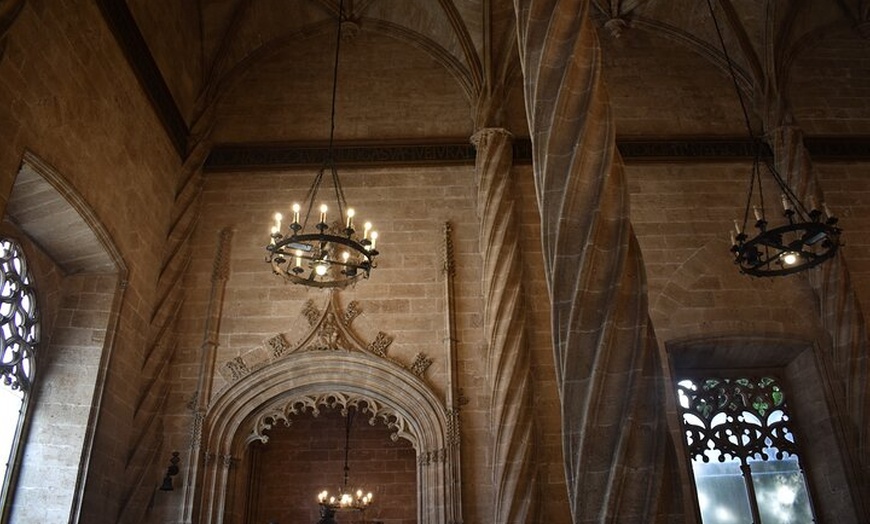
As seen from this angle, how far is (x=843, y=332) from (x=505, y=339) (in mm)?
4692

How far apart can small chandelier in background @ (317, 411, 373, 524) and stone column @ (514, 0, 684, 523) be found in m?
7.25

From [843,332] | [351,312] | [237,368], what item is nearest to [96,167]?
[237,368]

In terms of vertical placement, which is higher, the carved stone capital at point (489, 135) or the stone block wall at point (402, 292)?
the carved stone capital at point (489, 135)

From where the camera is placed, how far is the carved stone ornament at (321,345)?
1015 centimetres

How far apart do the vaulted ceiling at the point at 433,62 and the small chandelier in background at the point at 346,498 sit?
18.5 ft

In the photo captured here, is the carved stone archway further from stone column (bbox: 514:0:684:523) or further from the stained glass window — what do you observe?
stone column (bbox: 514:0:684:523)

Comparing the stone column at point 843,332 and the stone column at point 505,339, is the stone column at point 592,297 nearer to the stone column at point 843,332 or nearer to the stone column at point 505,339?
the stone column at point 505,339

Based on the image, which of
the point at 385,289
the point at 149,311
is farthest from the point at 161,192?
the point at 385,289

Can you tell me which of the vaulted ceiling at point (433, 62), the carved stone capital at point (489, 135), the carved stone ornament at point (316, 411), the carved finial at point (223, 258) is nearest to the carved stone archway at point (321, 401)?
the carved stone ornament at point (316, 411)

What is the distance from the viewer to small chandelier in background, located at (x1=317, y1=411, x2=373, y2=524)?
1112cm

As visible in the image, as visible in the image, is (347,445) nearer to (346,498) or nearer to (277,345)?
(346,498)

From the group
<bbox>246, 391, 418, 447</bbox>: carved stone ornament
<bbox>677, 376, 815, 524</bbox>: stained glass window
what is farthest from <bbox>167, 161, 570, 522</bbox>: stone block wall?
<bbox>677, 376, 815, 524</bbox>: stained glass window

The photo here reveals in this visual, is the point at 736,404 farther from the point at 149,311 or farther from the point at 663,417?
the point at 149,311

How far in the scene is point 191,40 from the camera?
12.0m
